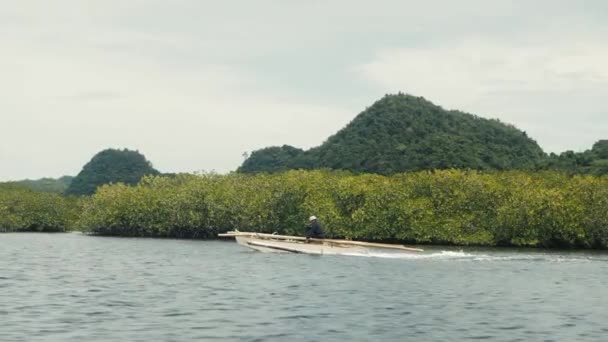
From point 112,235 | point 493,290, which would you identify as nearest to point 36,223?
point 112,235

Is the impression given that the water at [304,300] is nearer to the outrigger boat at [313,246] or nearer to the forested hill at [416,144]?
the outrigger boat at [313,246]

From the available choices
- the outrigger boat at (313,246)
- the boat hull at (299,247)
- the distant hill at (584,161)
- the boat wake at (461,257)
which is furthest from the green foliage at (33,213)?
the boat wake at (461,257)

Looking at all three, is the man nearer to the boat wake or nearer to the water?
the boat wake

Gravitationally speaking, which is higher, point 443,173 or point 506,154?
point 506,154

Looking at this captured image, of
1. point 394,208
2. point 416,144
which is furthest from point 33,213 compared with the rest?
point 394,208

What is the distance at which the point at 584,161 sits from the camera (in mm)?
112625

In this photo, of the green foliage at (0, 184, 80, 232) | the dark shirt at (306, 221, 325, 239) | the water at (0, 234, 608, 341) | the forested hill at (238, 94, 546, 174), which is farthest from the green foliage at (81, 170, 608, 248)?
the forested hill at (238, 94, 546, 174)

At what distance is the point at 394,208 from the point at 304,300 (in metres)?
52.2

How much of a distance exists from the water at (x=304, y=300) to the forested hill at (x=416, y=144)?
78.2 metres

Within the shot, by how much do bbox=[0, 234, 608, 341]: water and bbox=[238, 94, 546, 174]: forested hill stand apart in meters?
78.2

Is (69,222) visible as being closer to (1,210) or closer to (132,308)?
(1,210)

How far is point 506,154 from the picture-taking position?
146375 mm

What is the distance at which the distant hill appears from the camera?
4134 inches

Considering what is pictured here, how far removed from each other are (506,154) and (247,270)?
10603 centimetres
